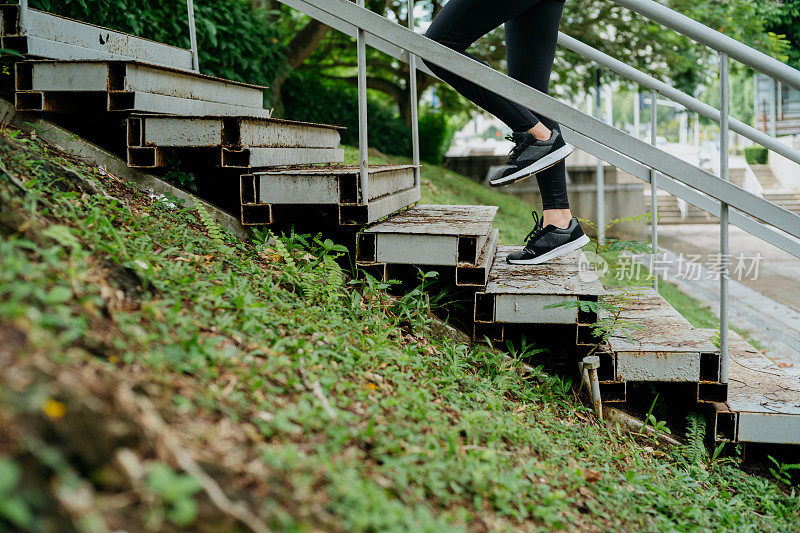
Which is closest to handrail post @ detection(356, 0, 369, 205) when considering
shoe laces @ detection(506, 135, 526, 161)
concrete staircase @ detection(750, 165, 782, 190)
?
shoe laces @ detection(506, 135, 526, 161)

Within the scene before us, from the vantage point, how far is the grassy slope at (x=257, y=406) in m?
1.29

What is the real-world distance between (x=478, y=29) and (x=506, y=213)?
22.0 feet

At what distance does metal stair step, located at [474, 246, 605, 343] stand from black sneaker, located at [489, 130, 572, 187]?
494 mm

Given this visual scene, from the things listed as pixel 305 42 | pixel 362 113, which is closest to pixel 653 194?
pixel 362 113

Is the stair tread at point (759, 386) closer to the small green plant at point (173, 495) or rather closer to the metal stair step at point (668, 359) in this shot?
the metal stair step at point (668, 359)

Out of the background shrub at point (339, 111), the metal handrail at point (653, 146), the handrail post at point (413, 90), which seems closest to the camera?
the metal handrail at point (653, 146)

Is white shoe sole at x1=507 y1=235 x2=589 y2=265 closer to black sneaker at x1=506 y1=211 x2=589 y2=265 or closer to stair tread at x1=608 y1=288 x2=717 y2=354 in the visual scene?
black sneaker at x1=506 y1=211 x2=589 y2=265

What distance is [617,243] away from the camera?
126 inches

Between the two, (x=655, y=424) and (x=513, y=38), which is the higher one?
(x=513, y=38)

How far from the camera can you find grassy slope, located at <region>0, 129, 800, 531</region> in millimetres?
1286

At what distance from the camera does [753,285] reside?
843 centimetres

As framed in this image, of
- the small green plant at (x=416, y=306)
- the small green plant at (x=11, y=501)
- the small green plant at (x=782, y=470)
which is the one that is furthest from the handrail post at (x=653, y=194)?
the small green plant at (x=11, y=501)

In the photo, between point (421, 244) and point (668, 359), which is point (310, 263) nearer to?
point (421, 244)

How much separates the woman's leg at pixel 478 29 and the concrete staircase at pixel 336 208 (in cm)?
56
